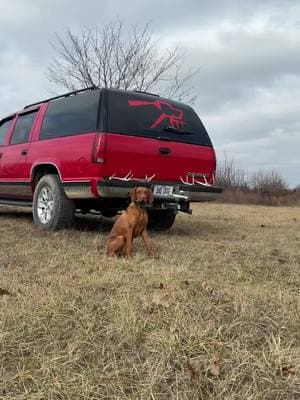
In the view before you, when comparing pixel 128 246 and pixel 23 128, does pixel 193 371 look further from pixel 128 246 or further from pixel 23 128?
pixel 23 128

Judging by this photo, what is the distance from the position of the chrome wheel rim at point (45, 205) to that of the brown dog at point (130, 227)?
1.78 metres

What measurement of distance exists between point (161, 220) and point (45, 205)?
1827mm

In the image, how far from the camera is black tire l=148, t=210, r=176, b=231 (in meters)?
8.36

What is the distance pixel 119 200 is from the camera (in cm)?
725

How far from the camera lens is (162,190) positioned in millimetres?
7008

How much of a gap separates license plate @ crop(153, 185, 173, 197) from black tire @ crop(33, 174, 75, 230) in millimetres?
1198

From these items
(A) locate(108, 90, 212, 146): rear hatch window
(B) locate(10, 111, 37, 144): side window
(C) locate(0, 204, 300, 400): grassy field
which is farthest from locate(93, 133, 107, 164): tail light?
(B) locate(10, 111, 37, 144): side window

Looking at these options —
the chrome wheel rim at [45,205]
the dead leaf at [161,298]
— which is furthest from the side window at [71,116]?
the dead leaf at [161,298]

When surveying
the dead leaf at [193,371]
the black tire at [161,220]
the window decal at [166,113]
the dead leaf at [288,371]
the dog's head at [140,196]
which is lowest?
the dead leaf at [193,371]

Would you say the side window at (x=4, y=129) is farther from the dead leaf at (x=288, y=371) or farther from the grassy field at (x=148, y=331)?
the dead leaf at (x=288, y=371)

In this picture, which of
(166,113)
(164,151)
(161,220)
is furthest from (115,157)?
(161,220)

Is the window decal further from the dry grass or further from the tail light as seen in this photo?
the dry grass

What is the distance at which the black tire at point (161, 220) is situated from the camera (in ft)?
27.4

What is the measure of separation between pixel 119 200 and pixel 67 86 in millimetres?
14509
